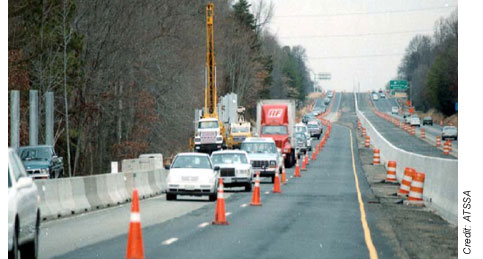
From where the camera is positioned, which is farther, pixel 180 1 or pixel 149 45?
pixel 180 1

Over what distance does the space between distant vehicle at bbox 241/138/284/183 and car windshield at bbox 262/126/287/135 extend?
32.6 ft

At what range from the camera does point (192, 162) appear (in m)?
32.9

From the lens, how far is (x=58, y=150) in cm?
6391

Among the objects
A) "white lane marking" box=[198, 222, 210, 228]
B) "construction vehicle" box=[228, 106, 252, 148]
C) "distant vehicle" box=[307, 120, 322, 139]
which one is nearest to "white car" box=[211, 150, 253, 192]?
"white lane marking" box=[198, 222, 210, 228]

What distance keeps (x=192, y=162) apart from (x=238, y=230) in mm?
11947

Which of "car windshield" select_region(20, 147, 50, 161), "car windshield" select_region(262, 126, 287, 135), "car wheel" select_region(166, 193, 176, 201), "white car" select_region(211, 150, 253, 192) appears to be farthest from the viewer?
"car windshield" select_region(262, 126, 287, 135)

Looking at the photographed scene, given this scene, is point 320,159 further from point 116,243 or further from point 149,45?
point 116,243

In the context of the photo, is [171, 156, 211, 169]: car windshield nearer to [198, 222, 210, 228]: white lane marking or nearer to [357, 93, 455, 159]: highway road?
[198, 222, 210, 228]: white lane marking

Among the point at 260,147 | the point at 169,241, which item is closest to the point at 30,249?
the point at 169,241

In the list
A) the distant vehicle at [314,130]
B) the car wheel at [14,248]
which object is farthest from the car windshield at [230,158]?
the distant vehicle at [314,130]

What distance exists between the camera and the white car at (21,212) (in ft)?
40.2

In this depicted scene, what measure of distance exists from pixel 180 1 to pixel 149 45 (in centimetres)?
1318

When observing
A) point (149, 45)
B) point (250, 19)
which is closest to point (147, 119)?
point (149, 45)

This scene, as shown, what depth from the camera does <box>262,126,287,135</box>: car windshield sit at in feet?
203
